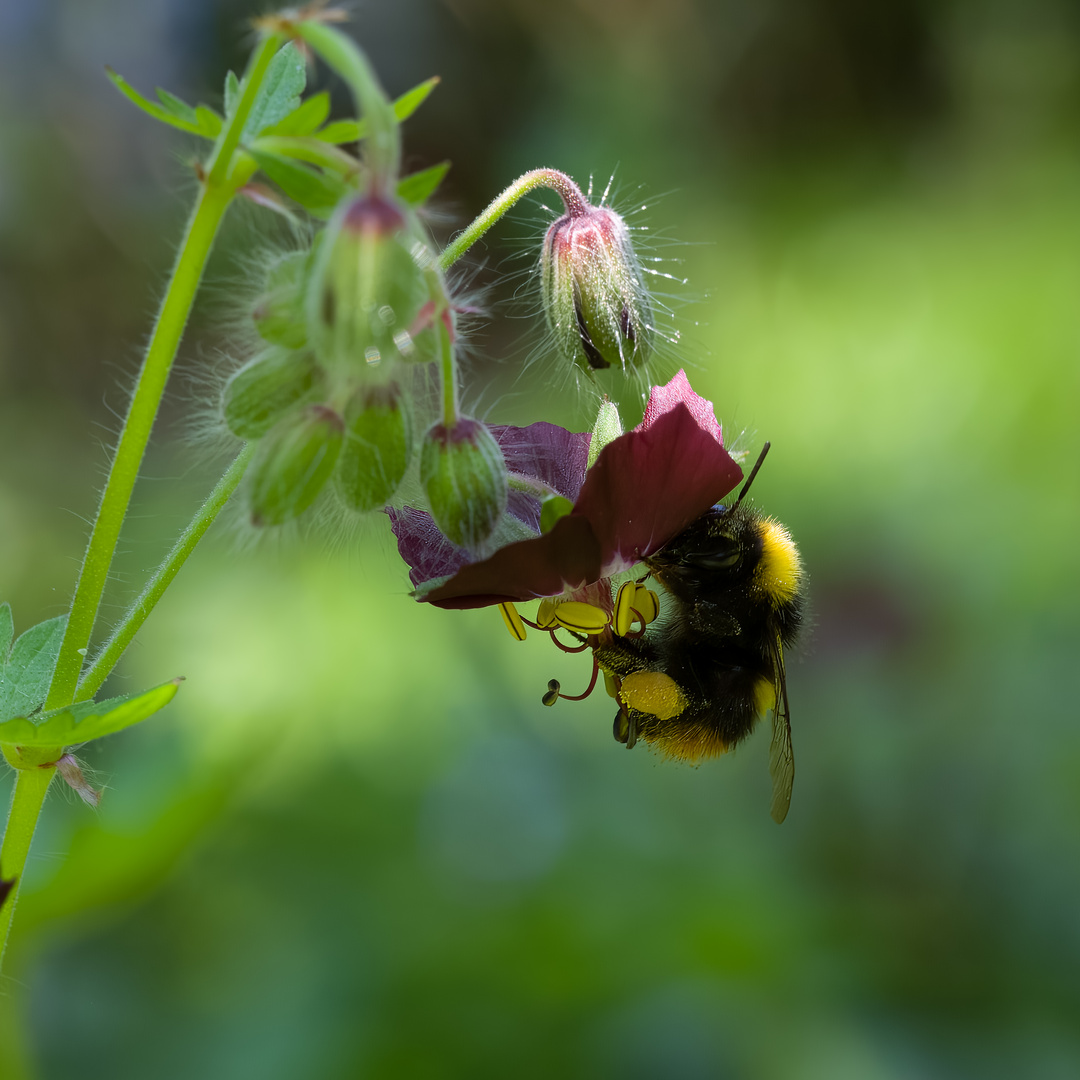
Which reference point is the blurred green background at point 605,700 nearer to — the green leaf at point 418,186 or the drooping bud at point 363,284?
the green leaf at point 418,186

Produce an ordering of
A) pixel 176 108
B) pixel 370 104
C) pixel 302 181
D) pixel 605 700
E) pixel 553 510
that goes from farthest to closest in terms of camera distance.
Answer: pixel 605 700
pixel 553 510
pixel 176 108
pixel 302 181
pixel 370 104

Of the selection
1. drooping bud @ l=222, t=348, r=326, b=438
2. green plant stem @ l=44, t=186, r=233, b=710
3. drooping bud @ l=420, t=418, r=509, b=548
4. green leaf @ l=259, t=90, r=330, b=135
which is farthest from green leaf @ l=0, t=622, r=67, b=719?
green leaf @ l=259, t=90, r=330, b=135

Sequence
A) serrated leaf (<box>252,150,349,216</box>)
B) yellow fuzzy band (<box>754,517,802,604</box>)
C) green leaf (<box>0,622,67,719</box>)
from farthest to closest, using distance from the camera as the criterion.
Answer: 1. yellow fuzzy band (<box>754,517,802,604</box>)
2. green leaf (<box>0,622,67,719</box>)
3. serrated leaf (<box>252,150,349,216</box>)

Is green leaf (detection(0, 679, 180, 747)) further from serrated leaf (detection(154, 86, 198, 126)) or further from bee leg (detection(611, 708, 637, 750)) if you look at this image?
bee leg (detection(611, 708, 637, 750))

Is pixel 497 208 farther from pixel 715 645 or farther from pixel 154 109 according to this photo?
pixel 715 645

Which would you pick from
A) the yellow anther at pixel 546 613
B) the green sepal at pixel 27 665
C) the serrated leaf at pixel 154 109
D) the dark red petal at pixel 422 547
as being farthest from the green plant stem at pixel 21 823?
the serrated leaf at pixel 154 109

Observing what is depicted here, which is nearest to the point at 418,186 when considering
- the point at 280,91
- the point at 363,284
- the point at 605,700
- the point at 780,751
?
the point at 363,284
